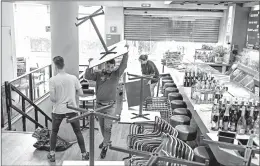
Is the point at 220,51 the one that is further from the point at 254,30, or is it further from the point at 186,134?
the point at 186,134

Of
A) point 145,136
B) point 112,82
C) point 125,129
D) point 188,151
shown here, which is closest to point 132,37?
point 125,129

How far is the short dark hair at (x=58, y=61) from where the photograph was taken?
2914 mm

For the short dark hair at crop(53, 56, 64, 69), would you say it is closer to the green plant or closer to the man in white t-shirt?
the man in white t-shirt

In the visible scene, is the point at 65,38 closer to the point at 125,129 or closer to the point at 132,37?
the point at 125,129

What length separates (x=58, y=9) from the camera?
2.75 metres

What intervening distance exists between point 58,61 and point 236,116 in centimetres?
188

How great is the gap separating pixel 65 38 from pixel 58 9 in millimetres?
297

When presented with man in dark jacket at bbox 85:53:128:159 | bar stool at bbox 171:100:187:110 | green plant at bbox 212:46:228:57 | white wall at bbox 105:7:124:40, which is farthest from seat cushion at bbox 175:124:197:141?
white wall at bbox 105:7:124:40

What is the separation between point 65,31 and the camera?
9.44 ft

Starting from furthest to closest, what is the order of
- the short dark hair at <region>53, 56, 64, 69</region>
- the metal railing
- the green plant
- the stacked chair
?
the green plant < the metal railing < the short dark hair at <region>53, 56, 64, 69</region> < the stacked chair

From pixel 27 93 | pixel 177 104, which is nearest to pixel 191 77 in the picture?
pixel 177 104

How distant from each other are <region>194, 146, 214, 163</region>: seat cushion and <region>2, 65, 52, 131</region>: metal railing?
2.48 meters

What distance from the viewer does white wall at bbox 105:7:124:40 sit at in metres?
7.95

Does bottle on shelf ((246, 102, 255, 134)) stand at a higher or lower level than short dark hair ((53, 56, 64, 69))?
lower
